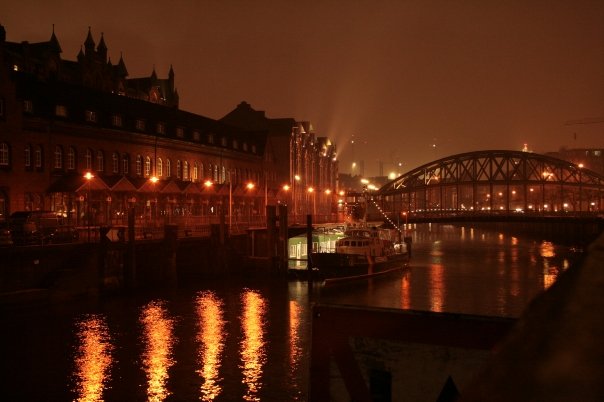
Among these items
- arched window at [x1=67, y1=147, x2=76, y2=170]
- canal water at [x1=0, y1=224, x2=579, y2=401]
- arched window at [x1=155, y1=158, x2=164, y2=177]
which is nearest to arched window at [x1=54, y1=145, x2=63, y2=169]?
arched window at [x1=67, y1=147, x2=76, y2=170]

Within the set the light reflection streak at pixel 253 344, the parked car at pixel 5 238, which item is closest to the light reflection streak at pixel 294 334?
the light reflection streak at pixel 253 344

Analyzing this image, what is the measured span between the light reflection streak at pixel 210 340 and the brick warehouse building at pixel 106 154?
16.0 m

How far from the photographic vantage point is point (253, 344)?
27984mm

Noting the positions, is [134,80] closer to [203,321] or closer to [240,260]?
[240,260]

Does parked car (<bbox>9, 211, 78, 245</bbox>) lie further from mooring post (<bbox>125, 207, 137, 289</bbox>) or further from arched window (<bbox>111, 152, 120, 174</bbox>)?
arched window (<bbox>111, 152, 120, 174</bbox>)

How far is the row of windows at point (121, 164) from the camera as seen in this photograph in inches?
1869

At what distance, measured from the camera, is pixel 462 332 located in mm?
5340

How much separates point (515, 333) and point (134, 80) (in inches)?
4776

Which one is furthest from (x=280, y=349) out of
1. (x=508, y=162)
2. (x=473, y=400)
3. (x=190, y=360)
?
(x=508, y=162)

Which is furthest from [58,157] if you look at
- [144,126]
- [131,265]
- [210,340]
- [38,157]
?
[210,340]

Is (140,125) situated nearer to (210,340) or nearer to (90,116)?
(90,116)

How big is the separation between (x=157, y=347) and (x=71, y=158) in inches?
1165

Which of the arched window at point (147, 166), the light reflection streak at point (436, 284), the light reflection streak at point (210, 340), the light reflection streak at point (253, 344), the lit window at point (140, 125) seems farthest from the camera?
the arched window at point (147, 166)

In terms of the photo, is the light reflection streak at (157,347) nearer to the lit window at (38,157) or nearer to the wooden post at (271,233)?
the wooden post at (271,233)
